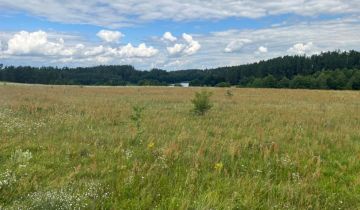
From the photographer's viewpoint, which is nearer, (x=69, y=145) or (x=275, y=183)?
(x=275, y=183)

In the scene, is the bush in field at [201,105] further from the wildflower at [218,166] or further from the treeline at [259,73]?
the treeline at [259,73]

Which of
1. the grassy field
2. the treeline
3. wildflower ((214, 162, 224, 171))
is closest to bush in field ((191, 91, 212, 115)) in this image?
the grassy field

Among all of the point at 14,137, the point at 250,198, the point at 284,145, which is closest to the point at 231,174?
the point at 250,198

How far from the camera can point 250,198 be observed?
586cm

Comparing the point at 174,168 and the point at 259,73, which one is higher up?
the point at 259,73

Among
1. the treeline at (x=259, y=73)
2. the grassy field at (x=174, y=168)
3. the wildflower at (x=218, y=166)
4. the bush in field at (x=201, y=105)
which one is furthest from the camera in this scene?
the treeline at (x=259, y=73)

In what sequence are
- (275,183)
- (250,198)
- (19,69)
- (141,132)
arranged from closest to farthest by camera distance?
(250,198), (275,183), (141,132), (19,69)

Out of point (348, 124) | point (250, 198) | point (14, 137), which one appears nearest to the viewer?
point (250, 198)

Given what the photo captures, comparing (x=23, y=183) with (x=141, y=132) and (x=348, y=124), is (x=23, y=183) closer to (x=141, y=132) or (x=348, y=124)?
(x=141, y=132)

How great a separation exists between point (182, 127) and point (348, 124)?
21.8ft

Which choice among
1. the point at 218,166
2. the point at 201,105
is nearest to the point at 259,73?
the point at 201,105

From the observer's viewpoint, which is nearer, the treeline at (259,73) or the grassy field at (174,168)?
the grassy field at (174,168)

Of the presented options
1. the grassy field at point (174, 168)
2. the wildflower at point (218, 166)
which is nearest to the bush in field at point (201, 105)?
the grassy field at point (174, 168)

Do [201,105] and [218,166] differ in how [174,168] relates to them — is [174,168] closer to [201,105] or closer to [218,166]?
[218,166]
